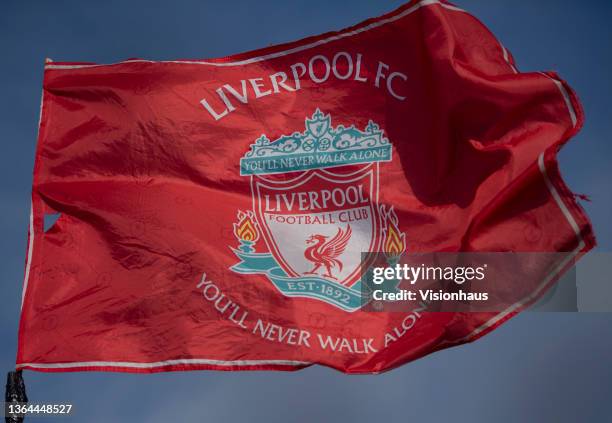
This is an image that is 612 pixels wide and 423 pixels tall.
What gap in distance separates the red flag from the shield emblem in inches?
1.2

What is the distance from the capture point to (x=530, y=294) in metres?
13.7

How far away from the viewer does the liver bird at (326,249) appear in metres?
15.1

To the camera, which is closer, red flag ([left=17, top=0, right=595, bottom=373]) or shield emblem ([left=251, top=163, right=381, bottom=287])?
red flag ([left=17, top=0, right=595, bottom=373])

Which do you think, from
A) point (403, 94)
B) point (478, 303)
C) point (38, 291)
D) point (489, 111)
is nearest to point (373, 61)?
point (403, 94)

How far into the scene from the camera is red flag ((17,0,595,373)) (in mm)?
14430

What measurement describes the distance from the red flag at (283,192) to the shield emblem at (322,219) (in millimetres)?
29

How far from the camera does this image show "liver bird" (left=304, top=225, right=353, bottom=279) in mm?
15078

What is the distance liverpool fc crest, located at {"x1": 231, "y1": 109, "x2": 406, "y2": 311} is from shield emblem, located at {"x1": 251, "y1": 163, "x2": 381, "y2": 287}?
0.6 inches

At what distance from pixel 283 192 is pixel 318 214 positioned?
655mm

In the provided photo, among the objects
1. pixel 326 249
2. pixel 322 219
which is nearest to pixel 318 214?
pixel 322 219

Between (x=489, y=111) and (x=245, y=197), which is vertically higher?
(x=489, y=111)

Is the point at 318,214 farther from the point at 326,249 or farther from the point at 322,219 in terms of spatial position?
the point at 326,249

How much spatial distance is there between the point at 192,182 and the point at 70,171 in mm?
1943

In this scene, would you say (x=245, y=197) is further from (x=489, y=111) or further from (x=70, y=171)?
(x=489, y=111)
